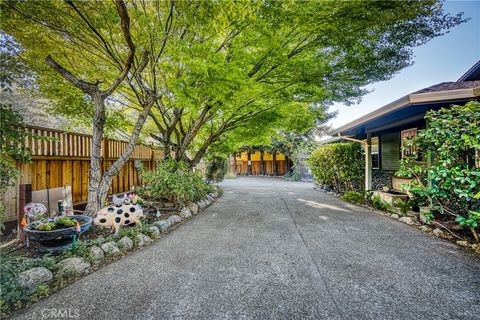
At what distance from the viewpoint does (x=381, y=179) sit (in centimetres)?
881

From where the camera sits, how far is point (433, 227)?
4363mm

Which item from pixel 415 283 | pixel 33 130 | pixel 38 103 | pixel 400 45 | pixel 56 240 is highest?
pixel 400 45

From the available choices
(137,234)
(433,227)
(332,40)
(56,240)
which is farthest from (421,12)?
(56,240)

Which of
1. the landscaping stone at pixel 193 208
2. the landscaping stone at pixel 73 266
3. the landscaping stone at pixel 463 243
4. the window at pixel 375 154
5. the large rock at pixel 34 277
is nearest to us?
the large rock at pixel 34 277

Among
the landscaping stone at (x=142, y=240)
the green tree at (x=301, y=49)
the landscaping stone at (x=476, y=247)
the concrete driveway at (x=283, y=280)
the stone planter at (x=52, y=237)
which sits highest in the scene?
the green tree at (x=301, y=49)

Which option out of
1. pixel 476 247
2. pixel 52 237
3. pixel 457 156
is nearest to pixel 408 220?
pixel 476 247

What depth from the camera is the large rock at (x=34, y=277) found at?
2170 mm

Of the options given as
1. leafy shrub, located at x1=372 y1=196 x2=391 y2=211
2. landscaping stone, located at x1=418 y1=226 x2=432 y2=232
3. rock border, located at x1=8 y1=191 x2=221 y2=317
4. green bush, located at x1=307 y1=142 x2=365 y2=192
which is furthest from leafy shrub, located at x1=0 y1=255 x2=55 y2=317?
green bush, located at x1=307 y1=142 x2=365 y2=192

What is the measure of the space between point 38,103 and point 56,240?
5504 millimetres

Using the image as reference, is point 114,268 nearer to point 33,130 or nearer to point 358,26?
point 33,130

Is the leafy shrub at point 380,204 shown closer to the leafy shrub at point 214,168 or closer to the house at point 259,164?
the leafy shrub at point 214,168

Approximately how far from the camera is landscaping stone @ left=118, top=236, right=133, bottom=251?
3.32m

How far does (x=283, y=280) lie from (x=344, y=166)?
290 inches

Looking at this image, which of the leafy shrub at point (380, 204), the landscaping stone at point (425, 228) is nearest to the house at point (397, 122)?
the leafy shrub at point (380, 204)
